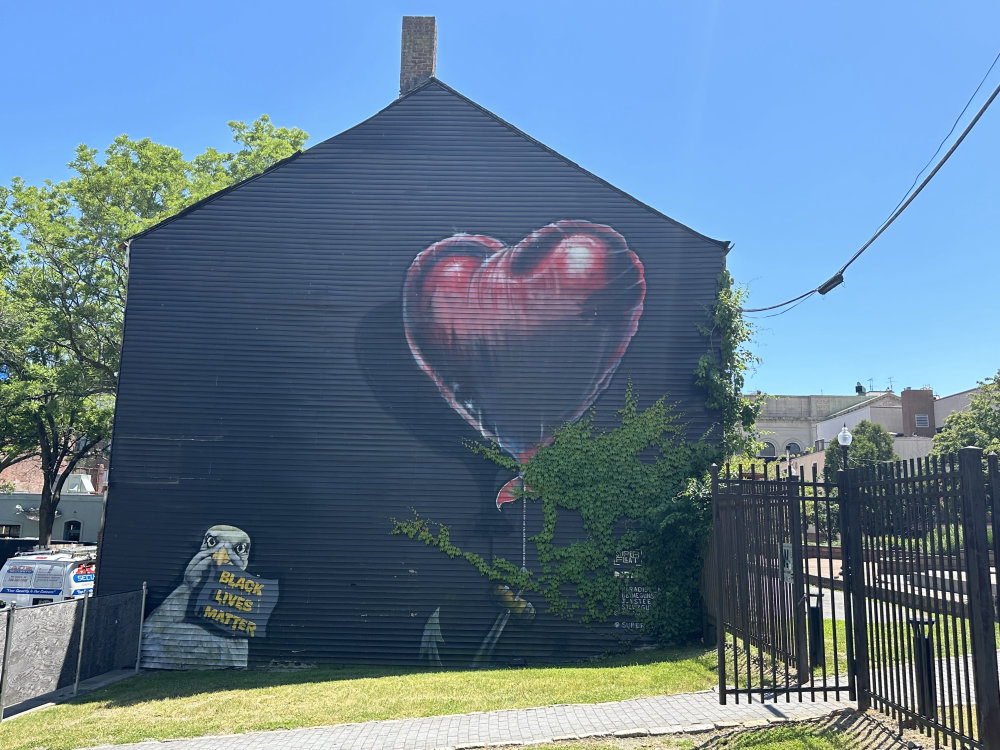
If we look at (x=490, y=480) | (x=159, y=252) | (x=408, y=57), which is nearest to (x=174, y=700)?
(x=490, y=480)

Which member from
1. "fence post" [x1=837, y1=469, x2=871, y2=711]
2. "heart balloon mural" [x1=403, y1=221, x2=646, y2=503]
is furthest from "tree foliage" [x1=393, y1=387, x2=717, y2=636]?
"fence post" [x1=837, y1=469, x2=871, y2=711]

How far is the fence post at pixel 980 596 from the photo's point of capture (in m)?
5.39

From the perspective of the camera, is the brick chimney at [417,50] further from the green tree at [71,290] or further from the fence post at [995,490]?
the fence post at [995,490]

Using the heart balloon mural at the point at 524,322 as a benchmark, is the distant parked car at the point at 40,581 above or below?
below

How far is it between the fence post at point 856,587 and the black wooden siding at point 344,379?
7495 mm

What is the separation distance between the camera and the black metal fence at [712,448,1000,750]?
18.2ft

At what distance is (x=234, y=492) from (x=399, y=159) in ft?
24.6

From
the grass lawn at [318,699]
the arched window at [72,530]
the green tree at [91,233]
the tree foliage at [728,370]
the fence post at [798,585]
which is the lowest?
the grass lawn at [318,699]

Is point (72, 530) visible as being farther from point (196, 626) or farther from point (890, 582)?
point (890, 582)

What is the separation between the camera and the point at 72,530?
120 feet

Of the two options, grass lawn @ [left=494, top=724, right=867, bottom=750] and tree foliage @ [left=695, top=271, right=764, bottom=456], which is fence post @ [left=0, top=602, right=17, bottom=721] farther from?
tree foliage @ [left=695, top=271, right=764, bottom=456]

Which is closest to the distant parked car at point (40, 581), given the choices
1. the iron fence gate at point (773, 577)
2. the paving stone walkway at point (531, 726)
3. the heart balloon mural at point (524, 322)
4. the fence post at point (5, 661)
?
the fence post at point (5, 661)

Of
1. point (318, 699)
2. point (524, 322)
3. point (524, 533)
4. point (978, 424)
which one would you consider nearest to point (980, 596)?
point (318, 699)

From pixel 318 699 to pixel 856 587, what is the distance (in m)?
6.95
